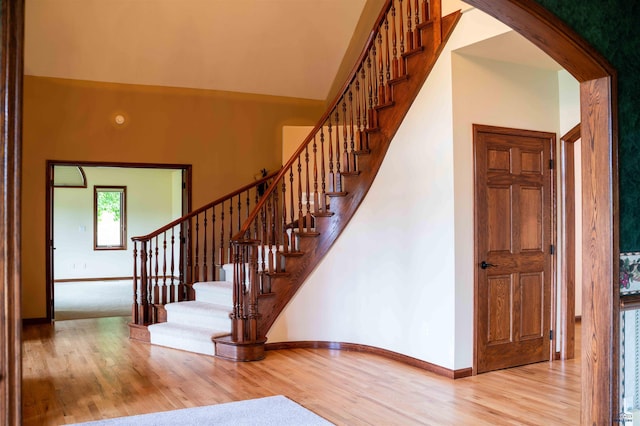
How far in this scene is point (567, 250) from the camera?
18.0ft

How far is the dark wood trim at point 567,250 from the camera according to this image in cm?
548

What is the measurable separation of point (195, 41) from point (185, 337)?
159 inches

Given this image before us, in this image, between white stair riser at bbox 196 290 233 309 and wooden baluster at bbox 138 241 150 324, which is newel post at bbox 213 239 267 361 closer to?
white stair riser at bbox 196 290 233 309

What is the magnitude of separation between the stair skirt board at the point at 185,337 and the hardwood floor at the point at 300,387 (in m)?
0.10

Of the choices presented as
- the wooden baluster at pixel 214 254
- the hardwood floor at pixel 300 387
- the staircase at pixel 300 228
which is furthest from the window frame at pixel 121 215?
the hardwood floor at pixel 300 387

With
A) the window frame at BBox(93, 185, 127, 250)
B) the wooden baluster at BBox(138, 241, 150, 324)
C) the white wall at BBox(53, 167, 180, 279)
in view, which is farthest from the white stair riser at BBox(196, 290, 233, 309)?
the window frame at BBox(93, 185, 127, 250)

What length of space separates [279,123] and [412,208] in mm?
4007

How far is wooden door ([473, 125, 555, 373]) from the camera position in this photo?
16.3 feet

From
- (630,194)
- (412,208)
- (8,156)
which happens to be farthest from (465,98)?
(8,156)

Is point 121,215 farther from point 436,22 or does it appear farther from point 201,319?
point 436,22

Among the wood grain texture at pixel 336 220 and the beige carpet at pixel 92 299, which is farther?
the beige carpet at pixel 92 299

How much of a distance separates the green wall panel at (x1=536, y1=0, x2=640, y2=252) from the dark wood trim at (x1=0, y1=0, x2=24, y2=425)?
8.79ft

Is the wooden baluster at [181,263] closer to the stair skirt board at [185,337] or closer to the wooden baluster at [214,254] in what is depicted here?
the wooden baluster at [214,254]

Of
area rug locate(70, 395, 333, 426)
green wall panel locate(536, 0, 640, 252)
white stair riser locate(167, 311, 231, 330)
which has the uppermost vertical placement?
green wall panel locate(536, 0, 640, 252)
